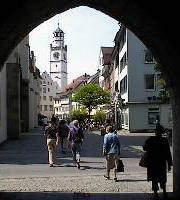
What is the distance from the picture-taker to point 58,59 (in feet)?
593

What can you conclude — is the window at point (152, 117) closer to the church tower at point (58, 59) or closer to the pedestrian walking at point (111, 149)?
the pedestrian walking at point (111, 149)

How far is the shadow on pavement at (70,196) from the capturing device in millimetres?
12078

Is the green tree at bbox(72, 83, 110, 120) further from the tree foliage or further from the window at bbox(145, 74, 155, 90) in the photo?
the window at bbox(145, 74, 155, 90)

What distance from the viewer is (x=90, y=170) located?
18.0 m

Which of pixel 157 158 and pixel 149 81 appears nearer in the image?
pixel 157 158

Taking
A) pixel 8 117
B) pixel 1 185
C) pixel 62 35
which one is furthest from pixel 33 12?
pixel 62 35

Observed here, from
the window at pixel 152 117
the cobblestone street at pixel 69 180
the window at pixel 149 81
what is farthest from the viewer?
the window at pixel 149 81

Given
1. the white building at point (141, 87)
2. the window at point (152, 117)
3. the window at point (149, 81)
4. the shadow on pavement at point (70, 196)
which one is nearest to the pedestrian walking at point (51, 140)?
the shadow on pavement at point (70, 196)

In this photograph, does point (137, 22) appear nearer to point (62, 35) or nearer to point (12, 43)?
point (12, 43)

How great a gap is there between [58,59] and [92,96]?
95.9 meters

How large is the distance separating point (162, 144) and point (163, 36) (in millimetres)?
2436

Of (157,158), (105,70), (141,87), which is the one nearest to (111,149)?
(157,158)

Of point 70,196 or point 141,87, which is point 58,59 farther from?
point 70,196

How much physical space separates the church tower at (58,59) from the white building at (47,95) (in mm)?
9914
